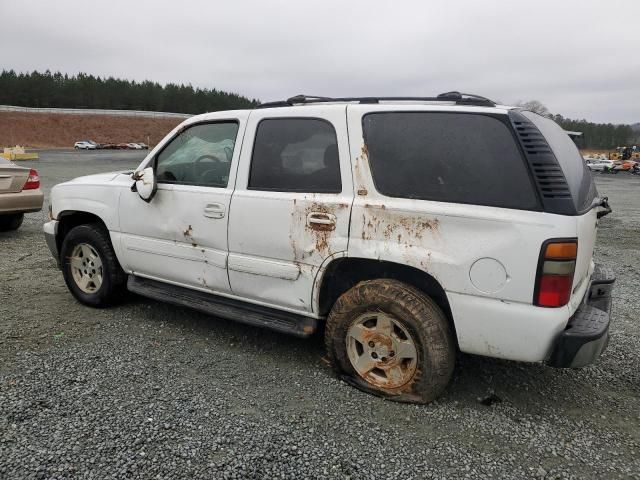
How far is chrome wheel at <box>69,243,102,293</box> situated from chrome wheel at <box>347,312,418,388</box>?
258 centimetres

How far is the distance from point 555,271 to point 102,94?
325 feet

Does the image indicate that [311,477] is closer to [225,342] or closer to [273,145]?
[225,342]

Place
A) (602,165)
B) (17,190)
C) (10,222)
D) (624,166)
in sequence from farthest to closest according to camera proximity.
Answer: (602,165) < (624,166) < (10,222) < (17,190)

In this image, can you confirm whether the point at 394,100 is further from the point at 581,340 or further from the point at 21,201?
the point at 21,201

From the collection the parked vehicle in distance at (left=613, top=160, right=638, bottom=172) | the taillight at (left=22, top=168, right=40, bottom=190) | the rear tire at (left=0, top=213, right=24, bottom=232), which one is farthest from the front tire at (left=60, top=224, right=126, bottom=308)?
the parked vehicle in distance at (left=613, top=160, right=638, bottom=172)

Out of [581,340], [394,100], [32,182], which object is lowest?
[581,340]

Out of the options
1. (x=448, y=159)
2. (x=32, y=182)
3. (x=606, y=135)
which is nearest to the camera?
(x=448, y=159)

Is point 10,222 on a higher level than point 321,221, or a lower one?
lower

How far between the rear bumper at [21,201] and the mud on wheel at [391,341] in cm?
624

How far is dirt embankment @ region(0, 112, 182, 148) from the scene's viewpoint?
64312 millimetres

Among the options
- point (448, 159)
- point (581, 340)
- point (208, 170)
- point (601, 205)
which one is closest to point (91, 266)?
point (208, 170)

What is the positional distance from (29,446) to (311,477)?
1462 millimetres

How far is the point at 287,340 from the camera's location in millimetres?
3953

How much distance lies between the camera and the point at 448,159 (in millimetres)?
2807
